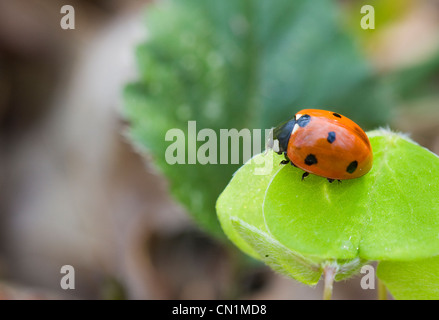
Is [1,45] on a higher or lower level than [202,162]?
higher

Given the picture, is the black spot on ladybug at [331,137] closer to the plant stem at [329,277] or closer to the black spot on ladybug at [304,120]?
the black spot on ladybug at [304,120]

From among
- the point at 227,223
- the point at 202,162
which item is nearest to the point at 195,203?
the point at 202,162

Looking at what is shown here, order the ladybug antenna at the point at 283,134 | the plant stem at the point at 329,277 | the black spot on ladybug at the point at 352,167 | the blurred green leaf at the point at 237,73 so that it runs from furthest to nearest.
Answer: the blurred green leaf at the point at 237,73 < the ladybug antenna at the point at 283,134 < the black spot on ladybug at the point at 352,167 < the plant stem at the point at 329,277

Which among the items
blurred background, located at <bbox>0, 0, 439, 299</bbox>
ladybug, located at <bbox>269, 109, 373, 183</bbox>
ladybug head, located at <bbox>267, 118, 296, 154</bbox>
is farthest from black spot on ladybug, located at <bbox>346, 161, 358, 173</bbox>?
blurred background, located at <bbox>0, 0, 439, 299</bbox>

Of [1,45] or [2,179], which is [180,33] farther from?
[1,45]

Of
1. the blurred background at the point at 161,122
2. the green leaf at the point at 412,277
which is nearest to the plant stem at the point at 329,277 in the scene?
the green leaf at the point at 412,277
